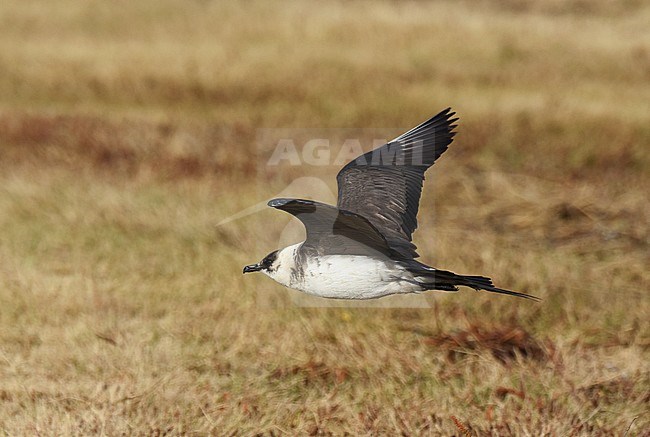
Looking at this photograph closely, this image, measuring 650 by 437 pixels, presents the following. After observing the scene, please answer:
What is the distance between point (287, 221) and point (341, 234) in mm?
5954

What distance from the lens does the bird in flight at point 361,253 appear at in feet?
8.84

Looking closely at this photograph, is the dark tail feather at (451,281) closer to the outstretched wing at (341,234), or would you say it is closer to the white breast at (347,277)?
the white breast at (347,277)

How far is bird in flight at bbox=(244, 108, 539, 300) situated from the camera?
2693mm

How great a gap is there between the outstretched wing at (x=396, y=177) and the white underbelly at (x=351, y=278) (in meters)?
0.42

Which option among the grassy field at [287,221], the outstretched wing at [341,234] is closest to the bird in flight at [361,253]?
the outstretched wing at [341,234]

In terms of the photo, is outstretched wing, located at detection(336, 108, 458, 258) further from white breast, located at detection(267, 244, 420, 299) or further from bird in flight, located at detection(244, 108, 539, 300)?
white breast, located at detection(267, 244, 420, 299)

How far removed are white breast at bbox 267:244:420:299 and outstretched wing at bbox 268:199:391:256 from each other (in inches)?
1.4

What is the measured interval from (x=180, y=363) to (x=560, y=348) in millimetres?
2153

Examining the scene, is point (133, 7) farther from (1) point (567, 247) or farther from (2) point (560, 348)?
(2) point (560, 348)

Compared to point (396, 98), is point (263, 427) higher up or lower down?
lower down

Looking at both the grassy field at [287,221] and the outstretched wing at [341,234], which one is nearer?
the outstretched wing at [341,234]

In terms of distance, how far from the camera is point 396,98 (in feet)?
44.9

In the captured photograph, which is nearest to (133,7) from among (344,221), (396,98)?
(396,98)

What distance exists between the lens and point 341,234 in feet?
9.34
